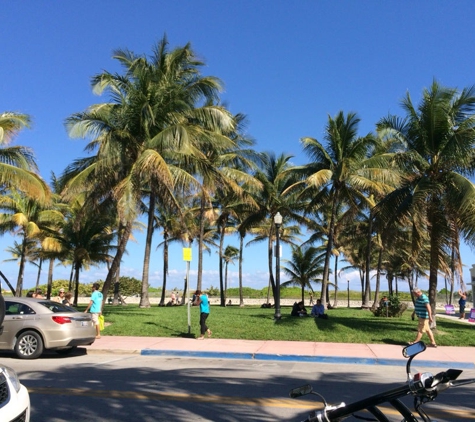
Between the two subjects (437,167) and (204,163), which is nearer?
(437,167)

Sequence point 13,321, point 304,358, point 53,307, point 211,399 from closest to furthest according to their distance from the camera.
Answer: point 211,399 → point 13,321 → point 53,307 → point 304,358

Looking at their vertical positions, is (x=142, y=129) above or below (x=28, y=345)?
above

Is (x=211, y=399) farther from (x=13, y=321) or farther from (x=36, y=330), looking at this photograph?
(x=13, y=321)

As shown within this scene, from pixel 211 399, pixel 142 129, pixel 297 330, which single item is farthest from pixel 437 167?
pixel 211 399

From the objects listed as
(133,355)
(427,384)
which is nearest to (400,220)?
(133,355)

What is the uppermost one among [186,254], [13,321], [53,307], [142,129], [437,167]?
[142,129]

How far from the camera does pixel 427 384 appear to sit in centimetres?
243

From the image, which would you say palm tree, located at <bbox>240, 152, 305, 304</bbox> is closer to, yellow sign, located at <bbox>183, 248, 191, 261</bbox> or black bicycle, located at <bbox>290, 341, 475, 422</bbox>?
yellow sign, located at <bbox>183, 248, 191, 261</bbox>

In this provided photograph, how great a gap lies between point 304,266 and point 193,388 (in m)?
34.6

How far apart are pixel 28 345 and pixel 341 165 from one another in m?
17.8

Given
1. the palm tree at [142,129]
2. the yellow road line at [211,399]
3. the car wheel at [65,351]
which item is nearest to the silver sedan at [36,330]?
the car wheel at [65,351]

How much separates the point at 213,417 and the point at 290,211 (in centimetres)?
2654

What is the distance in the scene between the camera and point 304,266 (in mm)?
42062

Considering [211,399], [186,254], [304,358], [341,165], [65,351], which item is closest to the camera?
[211,399]
